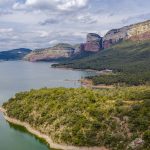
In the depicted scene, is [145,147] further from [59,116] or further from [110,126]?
[59,116]

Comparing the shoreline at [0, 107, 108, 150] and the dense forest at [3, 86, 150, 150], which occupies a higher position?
the dense forest at [3, 86, 150, 150]

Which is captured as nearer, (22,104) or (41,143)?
(41,143)

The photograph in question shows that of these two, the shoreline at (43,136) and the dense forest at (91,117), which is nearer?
the dense forest at (91,117)

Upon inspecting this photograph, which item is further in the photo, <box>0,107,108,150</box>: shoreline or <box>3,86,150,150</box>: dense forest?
<box>0,107,108,150</box>: shoreline

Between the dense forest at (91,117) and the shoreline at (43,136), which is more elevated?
the dense forest at (91,117)

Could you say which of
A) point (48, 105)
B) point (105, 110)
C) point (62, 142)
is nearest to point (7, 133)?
point (48, 105)

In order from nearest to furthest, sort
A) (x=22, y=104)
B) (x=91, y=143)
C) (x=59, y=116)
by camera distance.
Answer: (x=91, y=143), (x=59, y=116), (x=22, y=104)

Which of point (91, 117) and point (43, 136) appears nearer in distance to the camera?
point (91, 117)

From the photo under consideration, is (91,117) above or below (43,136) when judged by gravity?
above
